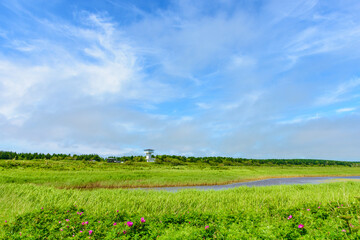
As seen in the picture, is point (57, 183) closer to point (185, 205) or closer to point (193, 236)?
point (185, 205)

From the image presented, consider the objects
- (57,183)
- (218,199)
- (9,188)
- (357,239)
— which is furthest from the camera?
(57,183)

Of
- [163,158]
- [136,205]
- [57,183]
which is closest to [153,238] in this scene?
[136,205]

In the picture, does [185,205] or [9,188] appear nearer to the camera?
[185,205]

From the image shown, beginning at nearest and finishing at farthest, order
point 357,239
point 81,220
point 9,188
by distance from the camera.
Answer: point 357,239 → point 81,220 → point 9,188

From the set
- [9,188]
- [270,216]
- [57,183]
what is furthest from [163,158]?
[270,216]

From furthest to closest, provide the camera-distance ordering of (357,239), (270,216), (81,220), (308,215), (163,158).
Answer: (163,158)
(270,216)
(308,215)
(81,220)
(357,239)

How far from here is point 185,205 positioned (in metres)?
9.64

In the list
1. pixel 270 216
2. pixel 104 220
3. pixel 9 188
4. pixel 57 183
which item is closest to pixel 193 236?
pixel 104 220

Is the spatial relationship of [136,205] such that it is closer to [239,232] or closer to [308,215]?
[239,232]

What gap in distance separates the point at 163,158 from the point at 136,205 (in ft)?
267

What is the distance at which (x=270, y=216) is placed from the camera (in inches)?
314

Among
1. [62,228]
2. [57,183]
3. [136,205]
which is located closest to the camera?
[62,228]

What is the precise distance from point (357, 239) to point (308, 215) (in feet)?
8.48

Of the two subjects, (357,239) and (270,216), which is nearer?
(357,239)
